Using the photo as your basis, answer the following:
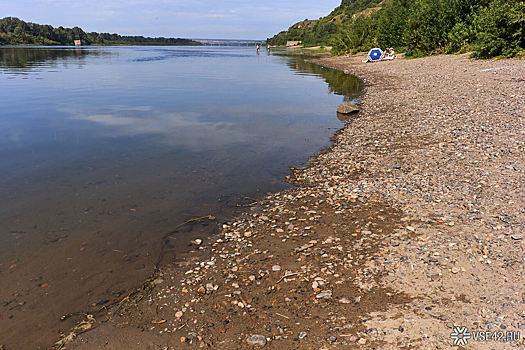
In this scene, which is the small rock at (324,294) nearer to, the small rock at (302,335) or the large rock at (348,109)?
the small rock at (302,335)

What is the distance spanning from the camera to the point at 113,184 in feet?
42.7

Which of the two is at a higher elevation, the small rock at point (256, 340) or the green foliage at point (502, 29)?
the green foliage at point (502, 29)

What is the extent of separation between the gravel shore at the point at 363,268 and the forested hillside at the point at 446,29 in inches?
1204

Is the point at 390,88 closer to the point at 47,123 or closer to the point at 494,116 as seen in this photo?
the point at 494,116

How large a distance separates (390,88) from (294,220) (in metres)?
27.9

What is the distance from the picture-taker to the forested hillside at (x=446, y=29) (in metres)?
35.5

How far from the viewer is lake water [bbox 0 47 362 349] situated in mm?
7723

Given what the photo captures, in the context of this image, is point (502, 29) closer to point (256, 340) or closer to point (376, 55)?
point (376, 55)

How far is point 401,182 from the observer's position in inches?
446

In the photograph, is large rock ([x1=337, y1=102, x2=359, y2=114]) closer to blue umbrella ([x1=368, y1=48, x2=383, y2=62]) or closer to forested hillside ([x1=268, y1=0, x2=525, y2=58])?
forested hillside ([x1=268, y1=0, x2=525, y2=58])

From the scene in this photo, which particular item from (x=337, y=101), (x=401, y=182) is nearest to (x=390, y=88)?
(x=337, y=101)

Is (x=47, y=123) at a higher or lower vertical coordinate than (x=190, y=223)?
higher

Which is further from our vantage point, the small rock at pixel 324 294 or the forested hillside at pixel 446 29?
the forested hillside at pixel 446 29

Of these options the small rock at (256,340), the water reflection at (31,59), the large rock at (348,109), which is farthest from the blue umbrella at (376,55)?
the small rock at (256,340)
